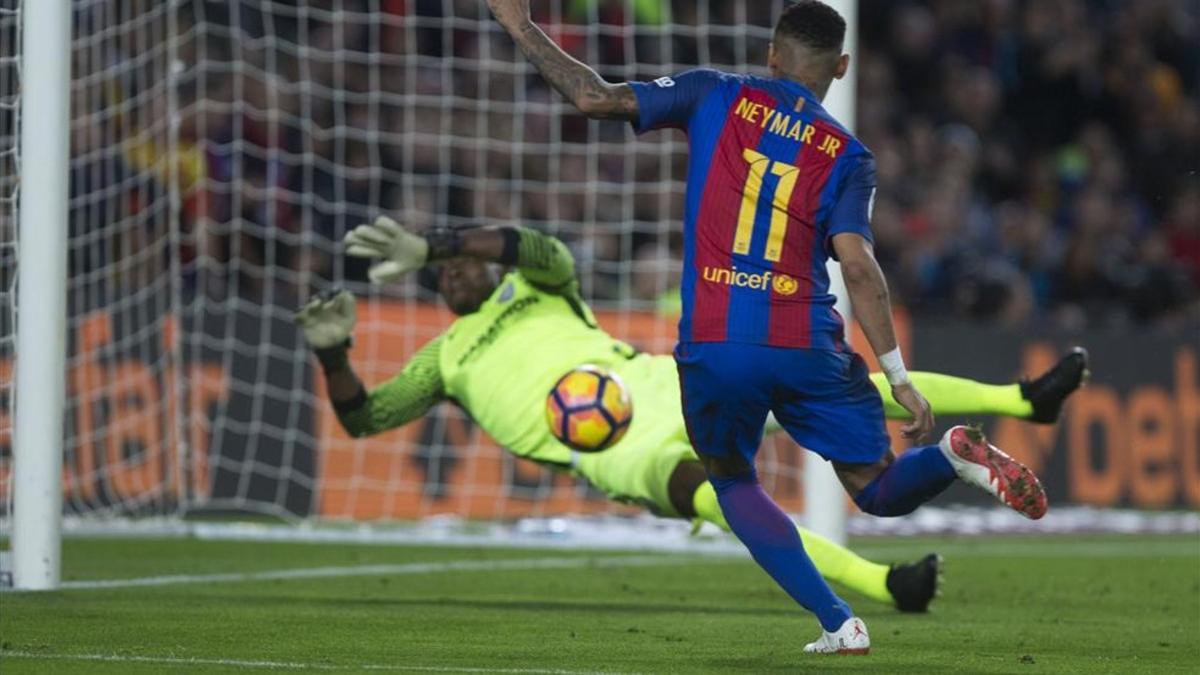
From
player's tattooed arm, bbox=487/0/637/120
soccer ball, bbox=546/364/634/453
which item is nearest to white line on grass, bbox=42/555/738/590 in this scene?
soccer ball, bbox=546/364/634/453

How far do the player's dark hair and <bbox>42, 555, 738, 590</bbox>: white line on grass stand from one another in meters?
3.93

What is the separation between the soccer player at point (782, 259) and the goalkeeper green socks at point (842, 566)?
6.18 feet

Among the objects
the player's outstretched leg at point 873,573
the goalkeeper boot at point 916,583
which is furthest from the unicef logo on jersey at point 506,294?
the goalkeeper boot at point 916,583

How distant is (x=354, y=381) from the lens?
9023mm

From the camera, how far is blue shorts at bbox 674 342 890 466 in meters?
6.20

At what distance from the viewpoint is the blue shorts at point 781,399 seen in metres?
6.20

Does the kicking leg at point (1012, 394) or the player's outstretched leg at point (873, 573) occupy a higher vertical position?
the kicking leg at point (1012, 394)

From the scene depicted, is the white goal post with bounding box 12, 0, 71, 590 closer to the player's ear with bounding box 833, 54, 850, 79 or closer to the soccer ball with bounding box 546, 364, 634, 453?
the soccer ball with bounding box 546, 364, 634, 453

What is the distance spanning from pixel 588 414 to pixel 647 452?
1.10 ft

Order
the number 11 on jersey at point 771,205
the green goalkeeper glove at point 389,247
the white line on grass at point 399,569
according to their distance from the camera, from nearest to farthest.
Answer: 1. the number 11 on jersey at point 771,205
2. the green goalkeeper glove at point 389,247
3. the white line on grass at point 399,569

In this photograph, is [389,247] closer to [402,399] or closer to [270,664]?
[402,399]

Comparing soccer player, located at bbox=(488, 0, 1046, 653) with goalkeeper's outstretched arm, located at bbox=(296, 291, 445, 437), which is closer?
soccer player, located at bbox=(488, 0, 1046, 653)

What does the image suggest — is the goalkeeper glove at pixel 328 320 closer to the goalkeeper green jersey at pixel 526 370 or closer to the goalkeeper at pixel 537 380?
the goalkeeper at pixel 537 380

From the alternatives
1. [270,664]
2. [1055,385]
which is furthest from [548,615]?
[270,664]
